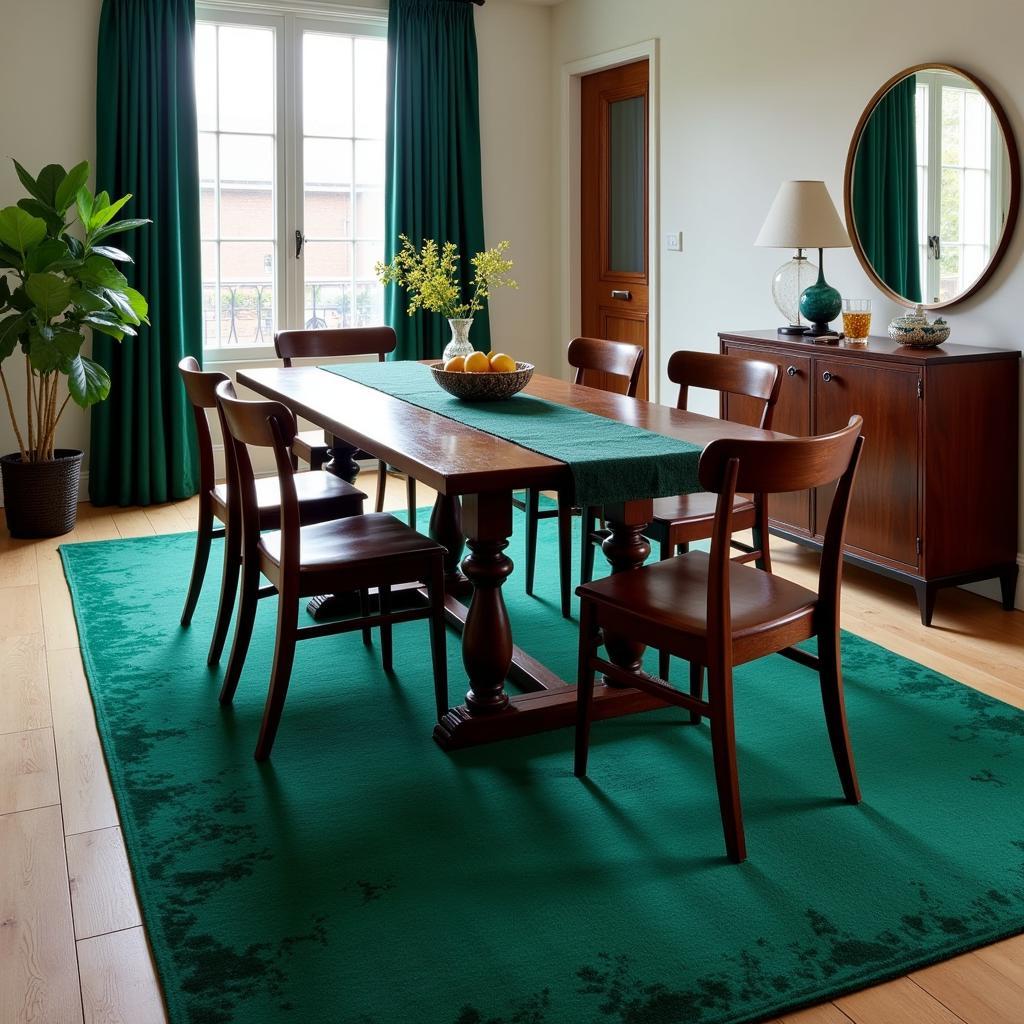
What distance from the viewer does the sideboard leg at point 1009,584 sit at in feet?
13.4

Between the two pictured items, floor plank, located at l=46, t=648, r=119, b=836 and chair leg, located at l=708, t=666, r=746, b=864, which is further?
floor plank, located at l=46, t=648, r=119, b=836

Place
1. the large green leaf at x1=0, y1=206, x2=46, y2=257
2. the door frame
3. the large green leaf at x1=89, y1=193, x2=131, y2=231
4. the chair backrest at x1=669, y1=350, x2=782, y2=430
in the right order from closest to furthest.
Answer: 1. the chair backrest at x1=669, y1=350, x2=782, y2=430
2. the large green leaf at x1=0, y1=206, x2=46, y2=257
3. the large green leaf at x1=89, y1=193, x2=131, y2=231
4. the door frame

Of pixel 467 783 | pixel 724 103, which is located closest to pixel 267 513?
pixel 467 783

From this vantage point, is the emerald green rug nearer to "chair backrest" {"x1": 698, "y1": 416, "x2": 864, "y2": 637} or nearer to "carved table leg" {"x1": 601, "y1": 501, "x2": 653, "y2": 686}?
"carved table leg" {"x1": 601, "y1": 501, "x2": 653, "y2": 686}

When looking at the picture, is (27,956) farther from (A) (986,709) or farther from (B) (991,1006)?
(A) (986,709)

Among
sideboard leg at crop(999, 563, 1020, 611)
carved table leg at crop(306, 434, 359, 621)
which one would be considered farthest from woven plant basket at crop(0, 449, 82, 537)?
sideboard leg at crop(999, 563, 1020, 611)

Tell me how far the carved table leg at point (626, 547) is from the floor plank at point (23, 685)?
157cm

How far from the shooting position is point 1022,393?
13.1 ft

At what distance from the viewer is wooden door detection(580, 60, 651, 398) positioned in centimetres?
621

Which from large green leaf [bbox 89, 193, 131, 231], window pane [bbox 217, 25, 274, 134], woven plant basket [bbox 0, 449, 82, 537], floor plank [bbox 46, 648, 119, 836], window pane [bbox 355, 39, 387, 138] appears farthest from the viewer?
window pane [bbox 355, 39, 387, 138]

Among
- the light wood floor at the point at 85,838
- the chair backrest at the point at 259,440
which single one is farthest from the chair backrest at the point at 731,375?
the chair backrest at the point at 259,440

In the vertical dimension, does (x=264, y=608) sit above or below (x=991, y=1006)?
above

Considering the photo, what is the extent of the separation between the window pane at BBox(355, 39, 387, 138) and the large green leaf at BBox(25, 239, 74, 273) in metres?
2.06

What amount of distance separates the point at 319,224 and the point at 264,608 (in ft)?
9.62
